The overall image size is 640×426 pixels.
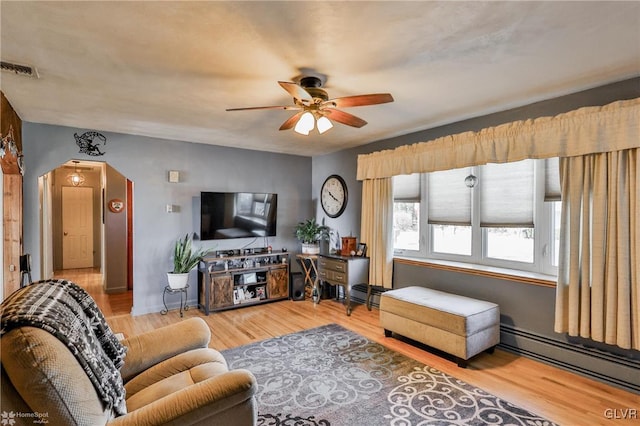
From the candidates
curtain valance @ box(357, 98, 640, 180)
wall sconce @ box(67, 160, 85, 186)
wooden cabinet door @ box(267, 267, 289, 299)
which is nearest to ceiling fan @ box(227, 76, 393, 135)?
curtain valance @ box(357, 98, 640, 180)

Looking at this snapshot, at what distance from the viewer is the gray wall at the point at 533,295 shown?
2582mm

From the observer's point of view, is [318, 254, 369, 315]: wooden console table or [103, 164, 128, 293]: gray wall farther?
[103, 164, 128, 293]: gray wall

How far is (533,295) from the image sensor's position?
3.07 metres

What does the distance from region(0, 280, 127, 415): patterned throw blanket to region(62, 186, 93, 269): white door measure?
791cm

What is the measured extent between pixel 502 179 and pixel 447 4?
238cm

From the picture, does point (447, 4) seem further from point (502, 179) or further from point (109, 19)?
point (502, 179)

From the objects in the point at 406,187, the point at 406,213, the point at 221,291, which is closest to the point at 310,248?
the point at 221,291

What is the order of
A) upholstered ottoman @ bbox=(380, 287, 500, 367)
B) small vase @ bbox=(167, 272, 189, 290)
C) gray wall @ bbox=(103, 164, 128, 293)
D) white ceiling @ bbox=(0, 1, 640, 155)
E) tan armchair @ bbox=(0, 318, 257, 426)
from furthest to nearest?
1. gray wall @ bbox=(103, 164, 128, 293)
2. small vase @ bbox=(167, 272, 189, 290)
3. upholstered ottoman @ bbox=(380, 287, 500, 367)
4. white ceiling @ bbox=(0, 1, 640, 155)
5. tan armchair @ bbox=(0, 318, 257, 426)

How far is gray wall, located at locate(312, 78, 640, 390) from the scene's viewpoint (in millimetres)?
2582

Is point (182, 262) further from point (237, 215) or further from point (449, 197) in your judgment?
point (449, 197)

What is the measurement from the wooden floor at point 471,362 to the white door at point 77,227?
3.86m

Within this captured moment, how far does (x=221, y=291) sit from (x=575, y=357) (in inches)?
155

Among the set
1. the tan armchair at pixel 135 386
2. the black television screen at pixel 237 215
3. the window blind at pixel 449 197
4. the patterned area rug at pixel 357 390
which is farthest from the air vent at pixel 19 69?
the window blind at pixel 449 197

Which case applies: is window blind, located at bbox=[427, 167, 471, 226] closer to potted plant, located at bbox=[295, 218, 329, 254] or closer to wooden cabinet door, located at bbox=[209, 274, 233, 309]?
potted plant, located at bbox=[295, 218, 329, 254]
